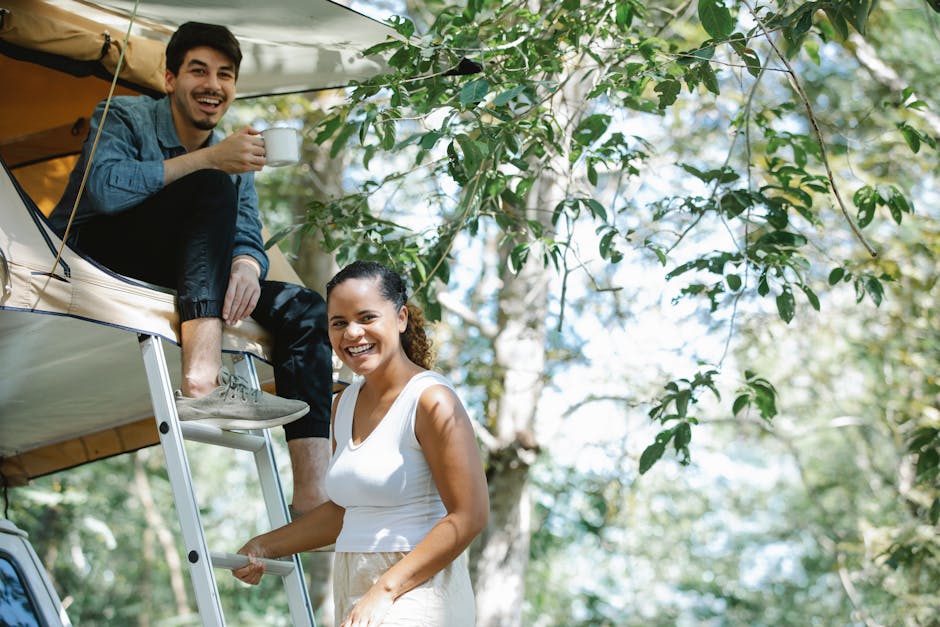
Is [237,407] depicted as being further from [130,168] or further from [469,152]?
[469,152]

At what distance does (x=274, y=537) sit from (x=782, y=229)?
2234 mm

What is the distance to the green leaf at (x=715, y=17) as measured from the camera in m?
2.87

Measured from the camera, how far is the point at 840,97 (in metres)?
10.4

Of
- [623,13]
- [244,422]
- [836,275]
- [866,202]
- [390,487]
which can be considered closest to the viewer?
[390,487]

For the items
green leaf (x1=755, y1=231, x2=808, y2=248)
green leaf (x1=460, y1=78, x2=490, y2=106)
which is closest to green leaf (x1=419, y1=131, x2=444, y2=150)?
green leaf (x1=460, y1=78, x2=490, y2=106)

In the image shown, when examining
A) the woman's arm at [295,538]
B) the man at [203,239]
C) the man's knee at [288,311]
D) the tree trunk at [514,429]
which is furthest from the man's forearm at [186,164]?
the tree trunk at [514,429]

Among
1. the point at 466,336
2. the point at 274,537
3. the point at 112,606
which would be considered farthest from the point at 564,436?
the point at 112,606

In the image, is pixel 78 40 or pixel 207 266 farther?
pixel 78 40

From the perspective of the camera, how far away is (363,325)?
2.67 metres

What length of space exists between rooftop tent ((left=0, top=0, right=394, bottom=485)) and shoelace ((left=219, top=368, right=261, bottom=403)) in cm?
15

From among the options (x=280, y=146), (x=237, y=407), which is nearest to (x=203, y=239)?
(x=280, y=146)

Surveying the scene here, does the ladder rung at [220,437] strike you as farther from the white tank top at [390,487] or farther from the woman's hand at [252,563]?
the white tank top at [390,487]

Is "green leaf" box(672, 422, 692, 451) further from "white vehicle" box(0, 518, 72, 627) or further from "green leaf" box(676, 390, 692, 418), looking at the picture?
"white vehicle" box(0, 518, 72, 627)

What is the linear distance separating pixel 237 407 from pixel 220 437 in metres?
0.18
